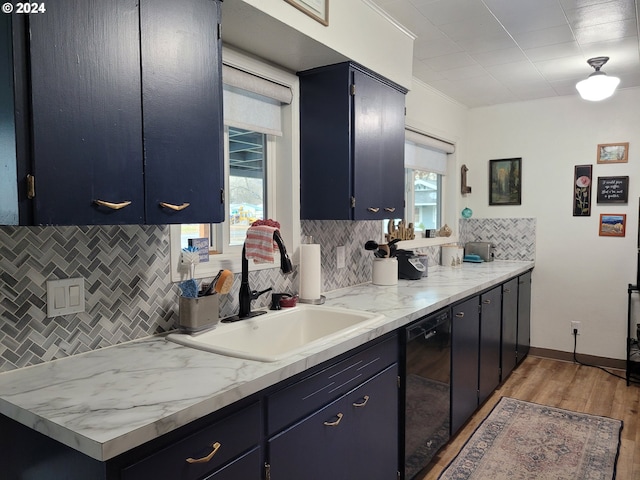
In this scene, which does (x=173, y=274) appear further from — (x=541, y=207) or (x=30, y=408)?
(x=541, y=207)

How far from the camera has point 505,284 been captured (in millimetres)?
3582

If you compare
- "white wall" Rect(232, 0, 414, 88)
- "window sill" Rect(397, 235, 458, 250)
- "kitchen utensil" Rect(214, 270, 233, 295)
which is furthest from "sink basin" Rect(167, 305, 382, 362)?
Answer: "window sill" Rect(397, 235, 458, 250)

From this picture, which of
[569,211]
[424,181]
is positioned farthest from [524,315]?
[424,181]

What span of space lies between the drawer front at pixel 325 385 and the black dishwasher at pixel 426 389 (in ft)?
0.69

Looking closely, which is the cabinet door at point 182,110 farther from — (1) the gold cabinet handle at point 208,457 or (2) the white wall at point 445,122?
(2) the white wall at point 445,122

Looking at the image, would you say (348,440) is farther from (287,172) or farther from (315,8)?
(315,8)

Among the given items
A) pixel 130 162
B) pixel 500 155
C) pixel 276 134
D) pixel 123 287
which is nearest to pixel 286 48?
pixel 276 134

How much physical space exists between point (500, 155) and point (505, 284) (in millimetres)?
1556

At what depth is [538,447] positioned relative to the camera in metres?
2.71

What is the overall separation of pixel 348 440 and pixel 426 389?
0.73m

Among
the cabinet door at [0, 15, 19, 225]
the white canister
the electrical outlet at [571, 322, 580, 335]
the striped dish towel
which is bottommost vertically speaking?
the electrical outlet at [571, 322, 580, 335]

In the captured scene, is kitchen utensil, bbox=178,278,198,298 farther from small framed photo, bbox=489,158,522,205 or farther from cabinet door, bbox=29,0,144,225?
small framed photo, bbox=489,158,522,205

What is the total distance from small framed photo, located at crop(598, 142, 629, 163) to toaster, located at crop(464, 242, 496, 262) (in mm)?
1198

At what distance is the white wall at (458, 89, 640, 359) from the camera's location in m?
3.96
